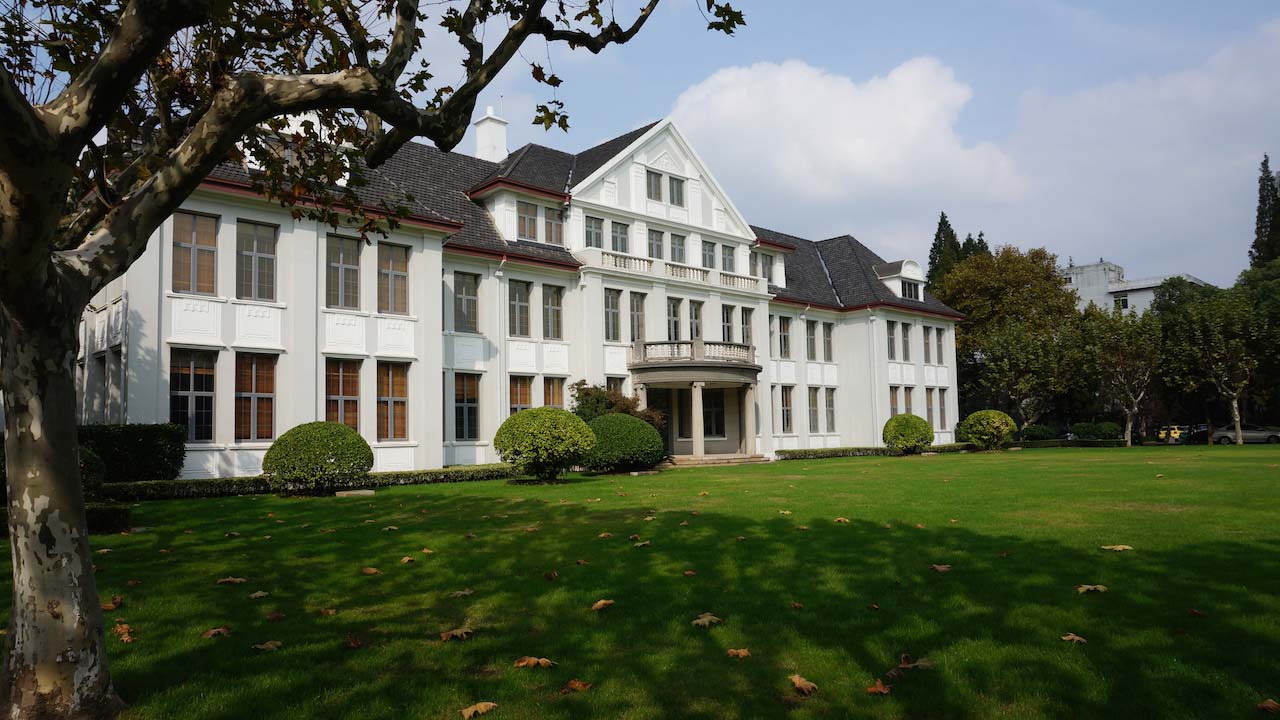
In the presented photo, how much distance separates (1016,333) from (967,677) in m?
48.7

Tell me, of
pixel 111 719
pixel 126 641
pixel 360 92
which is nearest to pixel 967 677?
pixel 111 719

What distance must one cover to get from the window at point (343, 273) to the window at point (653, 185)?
13.7m

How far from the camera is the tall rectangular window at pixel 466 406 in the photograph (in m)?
26.7

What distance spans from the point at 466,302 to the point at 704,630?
22.7m

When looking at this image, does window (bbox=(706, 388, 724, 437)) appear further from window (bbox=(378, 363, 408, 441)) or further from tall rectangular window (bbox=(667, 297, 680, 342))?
window (bbox=(378, 363, 408, 441))

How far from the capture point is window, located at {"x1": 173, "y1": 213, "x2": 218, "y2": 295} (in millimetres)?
20312

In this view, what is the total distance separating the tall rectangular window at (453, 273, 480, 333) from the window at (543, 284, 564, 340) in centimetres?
295

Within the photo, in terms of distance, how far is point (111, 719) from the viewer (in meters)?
4.44

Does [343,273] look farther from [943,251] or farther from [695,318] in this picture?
[943,251]

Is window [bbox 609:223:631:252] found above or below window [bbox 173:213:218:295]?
above

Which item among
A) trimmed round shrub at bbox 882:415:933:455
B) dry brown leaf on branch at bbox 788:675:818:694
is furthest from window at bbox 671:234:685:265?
dry brown leaf on branch at bbox 788:675:818:694

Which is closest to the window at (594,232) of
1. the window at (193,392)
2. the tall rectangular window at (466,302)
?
the tall rectangular window at (466,302)

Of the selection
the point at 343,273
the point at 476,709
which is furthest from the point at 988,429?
the point at 476,709

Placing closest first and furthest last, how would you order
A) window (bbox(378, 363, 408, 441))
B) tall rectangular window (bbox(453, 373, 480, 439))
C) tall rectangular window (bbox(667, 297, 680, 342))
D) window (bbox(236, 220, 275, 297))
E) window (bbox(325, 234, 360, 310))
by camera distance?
window (bbox(236, 220, 275, 297))
window (bbox(325, 234, 360, 310))
window (bbox(378, 363, 408, 441))
tall rectangular window (bbox(453, 373, 480, 439))
tall rectangular window (bbox(667, 297, 680, 342))
